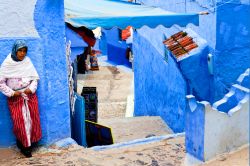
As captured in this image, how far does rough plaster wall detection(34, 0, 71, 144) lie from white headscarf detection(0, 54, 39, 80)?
332 mm

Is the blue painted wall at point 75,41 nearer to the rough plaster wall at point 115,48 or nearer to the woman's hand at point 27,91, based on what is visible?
the woman's hand at point 27,91

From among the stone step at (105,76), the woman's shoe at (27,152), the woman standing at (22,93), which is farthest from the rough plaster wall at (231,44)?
the stone step at (105,76)

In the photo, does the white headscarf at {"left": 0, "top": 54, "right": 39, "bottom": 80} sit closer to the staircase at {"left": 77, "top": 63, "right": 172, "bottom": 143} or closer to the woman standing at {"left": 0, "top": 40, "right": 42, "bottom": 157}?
the woman standing at {"left": 0, "top": 40, "right": 42, "bottom": 157}

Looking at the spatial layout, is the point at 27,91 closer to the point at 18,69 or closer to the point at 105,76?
the point at 18,69

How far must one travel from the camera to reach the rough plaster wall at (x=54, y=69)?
20.1 feet

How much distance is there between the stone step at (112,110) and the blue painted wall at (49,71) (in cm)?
704

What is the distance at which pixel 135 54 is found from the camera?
14.7 meters

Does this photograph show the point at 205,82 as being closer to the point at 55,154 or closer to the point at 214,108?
the point at 55,154

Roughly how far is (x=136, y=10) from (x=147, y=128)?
3127mm

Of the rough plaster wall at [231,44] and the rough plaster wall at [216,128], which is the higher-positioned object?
the rough plaster wall at [231,44]

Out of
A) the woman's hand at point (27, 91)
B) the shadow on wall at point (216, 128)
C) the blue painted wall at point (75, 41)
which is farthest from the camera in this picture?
the blue painted wall at point (75, 41)

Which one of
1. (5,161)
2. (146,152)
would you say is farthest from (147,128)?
(5,161)

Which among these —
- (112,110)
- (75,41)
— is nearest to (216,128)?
(75,41)

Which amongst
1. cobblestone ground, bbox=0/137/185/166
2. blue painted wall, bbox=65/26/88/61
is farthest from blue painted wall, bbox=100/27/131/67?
cobblestone ground, bbox=0/137/185/166
